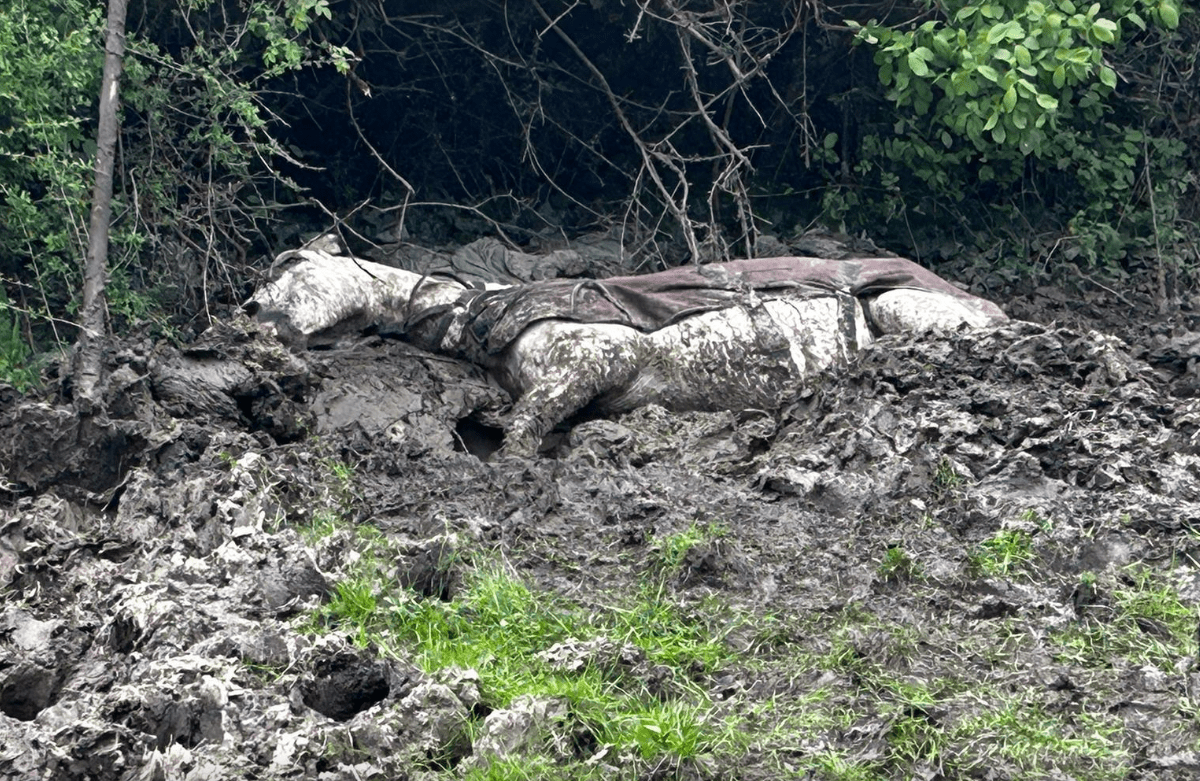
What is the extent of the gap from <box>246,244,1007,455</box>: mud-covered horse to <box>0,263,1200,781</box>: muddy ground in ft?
1.11

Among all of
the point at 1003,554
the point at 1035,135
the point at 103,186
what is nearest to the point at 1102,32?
the point at 1035,135

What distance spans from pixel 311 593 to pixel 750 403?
3.41m

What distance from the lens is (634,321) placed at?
23.7 feet

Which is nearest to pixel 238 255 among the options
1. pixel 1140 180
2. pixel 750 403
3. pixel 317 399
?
pixel 317 399

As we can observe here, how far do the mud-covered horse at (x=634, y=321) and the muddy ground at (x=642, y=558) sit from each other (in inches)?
13.3

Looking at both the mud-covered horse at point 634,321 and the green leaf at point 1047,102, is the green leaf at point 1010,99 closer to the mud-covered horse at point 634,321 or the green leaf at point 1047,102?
the green leaf at point 1047,102

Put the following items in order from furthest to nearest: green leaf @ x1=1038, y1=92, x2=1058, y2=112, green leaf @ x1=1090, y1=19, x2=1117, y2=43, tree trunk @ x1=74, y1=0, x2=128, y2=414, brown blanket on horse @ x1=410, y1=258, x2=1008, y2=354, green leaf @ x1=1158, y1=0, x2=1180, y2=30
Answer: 1. green leaf @ x1=1158, y1=0, x2=1180, y2=30
2. green leaf @ x1=1038, y1=92, x2=1058, y2=112
3. green leaf @ x1=1090, y1=19, x2=1117, y2=43
4. brown blanket on horse @ x1=410, y1=258, x2=1008, y2=354
5. tree trunk @ x1=74, y1=0, x2=128, y2=414

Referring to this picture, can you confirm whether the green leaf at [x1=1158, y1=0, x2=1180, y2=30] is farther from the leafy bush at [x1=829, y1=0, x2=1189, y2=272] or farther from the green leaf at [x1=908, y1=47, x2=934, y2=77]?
the green leaf at [x1=908, y1=47, x2=934, y2=77]

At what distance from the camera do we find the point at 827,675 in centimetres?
394

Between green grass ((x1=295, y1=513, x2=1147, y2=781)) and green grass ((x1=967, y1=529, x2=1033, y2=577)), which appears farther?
green grass ((x1=967, y1=529, x2=1033, y2=577))

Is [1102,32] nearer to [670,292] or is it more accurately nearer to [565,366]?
[670,292]

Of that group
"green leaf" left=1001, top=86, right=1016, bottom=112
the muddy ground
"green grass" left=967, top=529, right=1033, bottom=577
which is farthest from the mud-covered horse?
"green grass" left=967, top=529, right=1033, bottom=577

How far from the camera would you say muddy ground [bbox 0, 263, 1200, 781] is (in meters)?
3.54

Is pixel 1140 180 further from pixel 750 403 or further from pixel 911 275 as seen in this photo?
pixel 750 403
